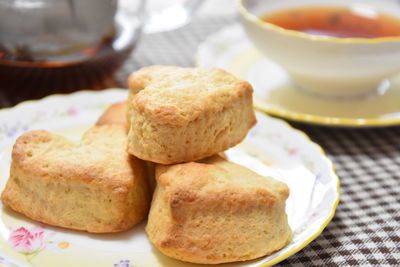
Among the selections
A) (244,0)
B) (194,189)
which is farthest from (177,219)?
(244,0)

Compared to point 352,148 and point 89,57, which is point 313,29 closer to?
point 352,148

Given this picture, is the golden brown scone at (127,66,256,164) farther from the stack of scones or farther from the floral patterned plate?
the floral patterned plate

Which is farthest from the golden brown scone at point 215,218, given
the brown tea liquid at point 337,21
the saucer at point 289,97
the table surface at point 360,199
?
the brown tea liquid at point 337,21

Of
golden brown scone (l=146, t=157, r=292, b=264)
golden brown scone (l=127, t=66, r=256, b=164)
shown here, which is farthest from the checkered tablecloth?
golden brown scone (l=127, t=66, r=256, b=164)

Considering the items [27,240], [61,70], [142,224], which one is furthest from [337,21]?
[27,240]

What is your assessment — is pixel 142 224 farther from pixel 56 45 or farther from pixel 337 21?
pixel 337 21


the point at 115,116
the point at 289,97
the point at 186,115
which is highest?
the point at 186,115
